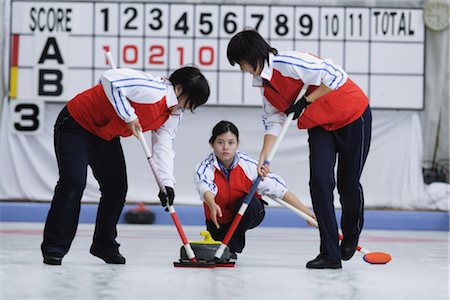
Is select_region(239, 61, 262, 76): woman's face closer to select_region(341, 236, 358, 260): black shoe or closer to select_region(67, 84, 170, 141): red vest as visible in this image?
select_region(67, 84, 170, 141): red vest

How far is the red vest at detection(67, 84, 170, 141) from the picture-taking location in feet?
9.23

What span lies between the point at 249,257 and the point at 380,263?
→ 500 millimetres

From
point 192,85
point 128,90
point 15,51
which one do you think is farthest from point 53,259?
point 15,51

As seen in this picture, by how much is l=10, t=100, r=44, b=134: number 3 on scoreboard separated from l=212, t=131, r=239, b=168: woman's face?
10.5 feet

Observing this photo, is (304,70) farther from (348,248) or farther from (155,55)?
(155,55)

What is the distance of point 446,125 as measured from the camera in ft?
20.8

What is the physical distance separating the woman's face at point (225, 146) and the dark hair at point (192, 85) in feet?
1.41

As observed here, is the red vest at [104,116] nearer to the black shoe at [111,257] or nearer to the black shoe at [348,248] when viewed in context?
the black shoe at [111,257]

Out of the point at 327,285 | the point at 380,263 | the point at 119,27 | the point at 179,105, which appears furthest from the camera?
the point at 119,27

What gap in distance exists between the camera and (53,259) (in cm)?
279

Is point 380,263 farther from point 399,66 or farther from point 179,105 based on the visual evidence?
point 399,66

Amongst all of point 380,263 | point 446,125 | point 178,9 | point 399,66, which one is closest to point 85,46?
point 178,9

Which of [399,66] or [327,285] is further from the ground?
[399,66]

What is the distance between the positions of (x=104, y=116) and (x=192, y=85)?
11.8 inches
